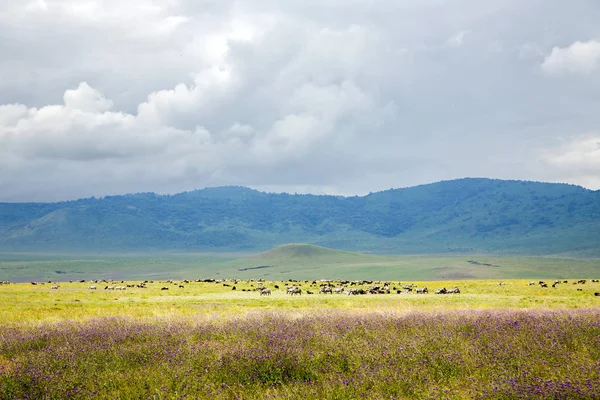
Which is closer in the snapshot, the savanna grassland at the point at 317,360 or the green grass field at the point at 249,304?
the savanna grassland at the point at 317,360

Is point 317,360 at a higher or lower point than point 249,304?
higher

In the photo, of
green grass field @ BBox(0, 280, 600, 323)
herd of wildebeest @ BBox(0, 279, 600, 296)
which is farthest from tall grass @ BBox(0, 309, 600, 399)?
herd of wildebeest @ BBox(0, 279, 600, 296)

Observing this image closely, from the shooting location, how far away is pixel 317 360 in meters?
11.5

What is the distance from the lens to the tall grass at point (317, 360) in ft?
31.2

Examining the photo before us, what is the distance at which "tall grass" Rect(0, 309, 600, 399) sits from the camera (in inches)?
375

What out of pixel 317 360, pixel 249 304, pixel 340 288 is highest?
pixel 317 360

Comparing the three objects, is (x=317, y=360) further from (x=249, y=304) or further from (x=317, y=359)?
(x=249, y=304)

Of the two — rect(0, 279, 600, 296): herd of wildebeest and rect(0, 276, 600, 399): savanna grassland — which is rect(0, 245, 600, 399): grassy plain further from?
rect(0, 279, 600, 296): herd of wildebeest

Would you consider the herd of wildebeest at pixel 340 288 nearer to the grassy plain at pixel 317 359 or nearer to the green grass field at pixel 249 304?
the green grass field at pixel 249 304

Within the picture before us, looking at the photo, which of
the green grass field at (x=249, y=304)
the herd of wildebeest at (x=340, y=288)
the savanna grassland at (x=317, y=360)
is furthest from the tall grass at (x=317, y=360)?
the herd of wildebeest at (x=340, y=288)

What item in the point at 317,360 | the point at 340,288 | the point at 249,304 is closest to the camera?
the point at 317,360

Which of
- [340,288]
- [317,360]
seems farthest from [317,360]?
[340,288]

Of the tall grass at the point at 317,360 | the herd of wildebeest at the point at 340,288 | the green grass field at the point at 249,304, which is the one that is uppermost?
the tall grass at the point at 317,360

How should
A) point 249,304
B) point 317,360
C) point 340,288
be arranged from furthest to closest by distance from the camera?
point 340,288 < point 249,304 < point 317,360
